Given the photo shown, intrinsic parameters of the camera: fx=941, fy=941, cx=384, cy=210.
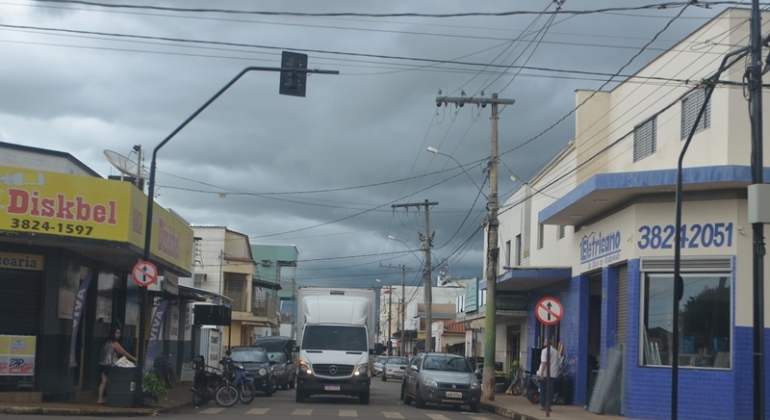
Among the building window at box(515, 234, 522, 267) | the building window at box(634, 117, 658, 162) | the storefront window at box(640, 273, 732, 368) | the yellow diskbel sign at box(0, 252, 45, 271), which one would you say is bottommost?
the storefront window at box(640, 273, 732, 368)

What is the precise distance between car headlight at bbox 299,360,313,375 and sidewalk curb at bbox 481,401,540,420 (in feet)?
17.7

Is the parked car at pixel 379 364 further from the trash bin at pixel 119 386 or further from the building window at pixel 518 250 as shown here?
the trash bin at pixel 119 386

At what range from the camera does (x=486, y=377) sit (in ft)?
99.4

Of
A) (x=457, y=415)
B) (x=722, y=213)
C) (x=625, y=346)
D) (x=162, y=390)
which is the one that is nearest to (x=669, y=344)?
(x=625, y=346)

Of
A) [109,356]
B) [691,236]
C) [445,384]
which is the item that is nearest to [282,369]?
[445,384]

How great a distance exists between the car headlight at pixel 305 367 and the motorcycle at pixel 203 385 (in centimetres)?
318

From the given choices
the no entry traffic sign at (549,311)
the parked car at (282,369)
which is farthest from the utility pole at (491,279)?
the parked car at (282,369)

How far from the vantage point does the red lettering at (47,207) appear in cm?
2011

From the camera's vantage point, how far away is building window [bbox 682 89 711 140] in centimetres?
2325

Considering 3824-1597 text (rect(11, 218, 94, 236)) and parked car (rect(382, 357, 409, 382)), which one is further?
parked car (rect(382, 357, 409, 382))

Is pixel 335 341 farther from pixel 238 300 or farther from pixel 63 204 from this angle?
pixel 238 300

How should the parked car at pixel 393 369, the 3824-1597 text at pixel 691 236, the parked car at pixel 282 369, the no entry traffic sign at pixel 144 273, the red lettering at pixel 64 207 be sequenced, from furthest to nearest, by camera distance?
1. the parked car at pixel 393 369
2. the parked car at pixel 282 369
3. the 3824-1597 text at pixel 691 236
4. the no entry traffic sign at pixel 144 273
5. the red lettering at pixel 64 207

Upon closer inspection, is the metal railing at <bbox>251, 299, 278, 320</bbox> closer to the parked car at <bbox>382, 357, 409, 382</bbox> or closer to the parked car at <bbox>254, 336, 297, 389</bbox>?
the parked car at <bbox>382, 357, 409, 382</bbox>

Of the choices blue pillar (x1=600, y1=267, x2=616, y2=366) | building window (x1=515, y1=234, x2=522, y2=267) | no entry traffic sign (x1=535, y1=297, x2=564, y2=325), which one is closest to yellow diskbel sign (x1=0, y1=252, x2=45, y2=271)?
no entry traffic sign (x1=535, y1=297, x2=564, y2=325)
